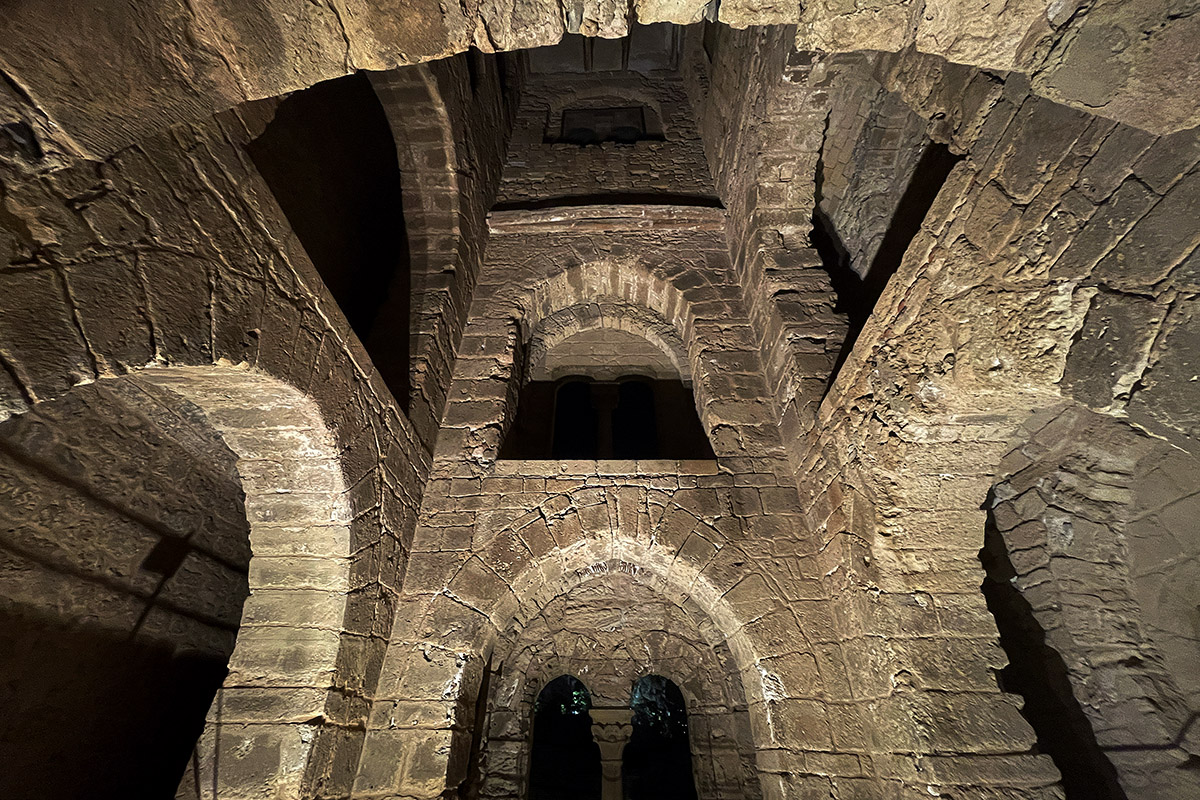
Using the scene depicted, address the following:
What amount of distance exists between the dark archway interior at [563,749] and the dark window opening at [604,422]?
3.29 meters

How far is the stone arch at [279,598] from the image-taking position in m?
2.16

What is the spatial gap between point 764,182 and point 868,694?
371cm

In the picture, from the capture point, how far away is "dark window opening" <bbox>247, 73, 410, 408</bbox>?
11.9ft

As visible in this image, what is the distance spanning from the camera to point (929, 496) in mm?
2508

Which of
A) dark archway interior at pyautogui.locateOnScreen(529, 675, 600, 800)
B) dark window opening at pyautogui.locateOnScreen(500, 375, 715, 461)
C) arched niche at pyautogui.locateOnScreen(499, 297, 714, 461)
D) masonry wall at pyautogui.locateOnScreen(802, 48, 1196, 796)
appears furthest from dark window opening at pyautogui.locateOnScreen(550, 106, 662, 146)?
dark archway interior at pyautogui.locateOnScreen(529, 675, 600, 800)

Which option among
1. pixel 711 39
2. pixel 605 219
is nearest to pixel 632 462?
pixel 605 219

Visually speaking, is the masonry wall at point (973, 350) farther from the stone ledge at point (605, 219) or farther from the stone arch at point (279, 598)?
the stone arch at point (279, 598)

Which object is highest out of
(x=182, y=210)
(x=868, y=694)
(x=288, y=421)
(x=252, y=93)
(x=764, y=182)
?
(x=764, y=182)

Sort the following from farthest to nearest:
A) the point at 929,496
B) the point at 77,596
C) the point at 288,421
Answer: the point at 77,596 → the point at 929,496 → the point at 288,421

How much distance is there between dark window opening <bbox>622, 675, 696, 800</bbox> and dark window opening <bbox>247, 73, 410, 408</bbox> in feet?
23.3

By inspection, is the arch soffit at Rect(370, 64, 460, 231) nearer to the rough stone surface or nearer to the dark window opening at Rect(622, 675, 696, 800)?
the rough stone surface

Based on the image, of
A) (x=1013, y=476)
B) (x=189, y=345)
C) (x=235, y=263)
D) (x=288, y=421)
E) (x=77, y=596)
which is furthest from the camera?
(x=1013, y=476)

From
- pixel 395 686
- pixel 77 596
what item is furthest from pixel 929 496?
pixel 77 596

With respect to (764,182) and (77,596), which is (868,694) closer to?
(764,182)
